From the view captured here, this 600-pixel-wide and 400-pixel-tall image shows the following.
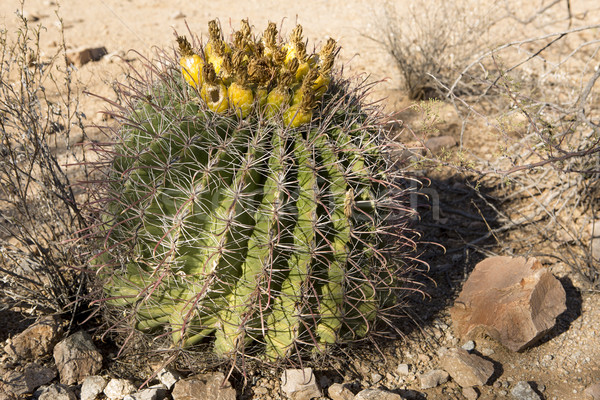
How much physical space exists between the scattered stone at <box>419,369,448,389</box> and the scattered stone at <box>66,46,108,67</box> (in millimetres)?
5637

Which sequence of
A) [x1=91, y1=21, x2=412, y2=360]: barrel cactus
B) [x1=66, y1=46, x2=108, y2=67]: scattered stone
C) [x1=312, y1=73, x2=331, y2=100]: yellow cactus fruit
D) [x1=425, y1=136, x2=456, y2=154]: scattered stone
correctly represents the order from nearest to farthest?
[x1=91, y1=21, x2=412, y2=360]: barrel cactus < [x1=312, y1=73, x2=331, y2=100]: yellow cactus fruit < [x1=425, y1=136, x2=456, y2=154]: scattered stone < [x1=66, y1=46, x2=108, y2=67]: scattered stone

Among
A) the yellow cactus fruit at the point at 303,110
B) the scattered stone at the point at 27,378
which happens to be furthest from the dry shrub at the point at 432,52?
the scattered stone at the point at 27,378

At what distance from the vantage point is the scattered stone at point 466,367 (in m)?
2.88

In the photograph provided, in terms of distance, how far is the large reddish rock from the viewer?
3100 millimetres

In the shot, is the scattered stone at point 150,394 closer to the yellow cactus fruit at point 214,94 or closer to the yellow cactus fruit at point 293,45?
the yellow cactus fruit at point 214,94

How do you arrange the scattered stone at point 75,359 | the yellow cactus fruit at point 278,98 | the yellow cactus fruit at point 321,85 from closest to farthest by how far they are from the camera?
the yellow cactus fruit at point 278,98, the yellow cactus fruit at point 321,85, the scattered stone at point 75,359

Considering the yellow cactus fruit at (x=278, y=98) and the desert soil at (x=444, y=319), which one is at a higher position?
the yellow cactus fruit at (x=278, y=98)

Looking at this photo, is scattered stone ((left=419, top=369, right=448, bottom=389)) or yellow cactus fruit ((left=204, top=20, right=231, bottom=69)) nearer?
yellow cactus fruit ((left=204, top=20, right=231, bottom=69))

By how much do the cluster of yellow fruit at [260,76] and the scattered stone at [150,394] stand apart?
1.40m

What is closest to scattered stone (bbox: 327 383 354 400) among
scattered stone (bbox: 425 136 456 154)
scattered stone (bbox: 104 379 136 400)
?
scattered stone (bbox: 104 379 136 400)

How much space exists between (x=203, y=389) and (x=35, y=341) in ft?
3.27

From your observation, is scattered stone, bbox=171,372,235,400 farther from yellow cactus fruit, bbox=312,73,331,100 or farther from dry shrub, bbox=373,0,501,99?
dry shrub, bbox=373,0,501,99

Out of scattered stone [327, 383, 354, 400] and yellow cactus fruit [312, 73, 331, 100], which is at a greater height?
yellow cactus fruit [312, 73, 331, 100]

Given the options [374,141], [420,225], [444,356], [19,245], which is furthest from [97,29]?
[444,356]
